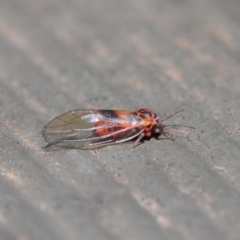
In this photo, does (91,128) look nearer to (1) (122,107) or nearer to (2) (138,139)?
(2) (138,139)

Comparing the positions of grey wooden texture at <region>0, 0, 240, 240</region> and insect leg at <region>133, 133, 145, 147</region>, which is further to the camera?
insect leg at <region>133, 133, 145, 147</region>

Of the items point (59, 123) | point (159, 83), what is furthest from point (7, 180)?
point (159, 83)

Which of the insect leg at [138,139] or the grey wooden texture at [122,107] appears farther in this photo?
the insect leg at [138,139]

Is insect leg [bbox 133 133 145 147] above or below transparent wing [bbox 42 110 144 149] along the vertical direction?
above

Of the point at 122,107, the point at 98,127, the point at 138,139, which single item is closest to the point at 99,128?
the point at 98,127

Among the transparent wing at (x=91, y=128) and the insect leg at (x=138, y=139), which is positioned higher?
the insect leg at (x=138, y=139)

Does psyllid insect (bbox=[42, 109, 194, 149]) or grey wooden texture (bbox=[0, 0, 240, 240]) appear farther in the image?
psyllid insect (bbox=[42, 109, 194, 149])
